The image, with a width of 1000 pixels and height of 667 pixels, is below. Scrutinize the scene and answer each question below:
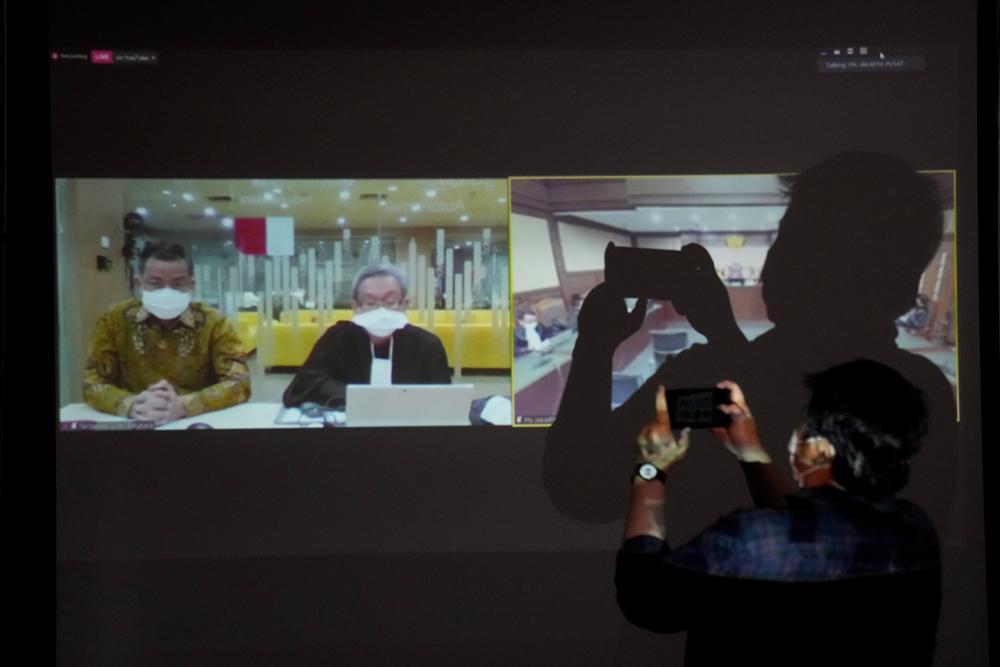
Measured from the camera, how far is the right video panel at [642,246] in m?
2.62

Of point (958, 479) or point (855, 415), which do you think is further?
point (958, 479)

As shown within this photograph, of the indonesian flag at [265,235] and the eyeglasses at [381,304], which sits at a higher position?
the indonesian flag at [265,235]

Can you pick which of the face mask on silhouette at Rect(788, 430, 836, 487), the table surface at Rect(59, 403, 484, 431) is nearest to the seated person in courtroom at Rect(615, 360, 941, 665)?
the face mask on silhouette at Rect(788, 430, 836, 487)

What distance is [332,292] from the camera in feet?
8.68

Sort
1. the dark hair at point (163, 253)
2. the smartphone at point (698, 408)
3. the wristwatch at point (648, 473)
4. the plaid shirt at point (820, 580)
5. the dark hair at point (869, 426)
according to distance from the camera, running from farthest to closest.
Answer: the dark hair at point (163, 253) → the smartphone at point (698, 408) → the wristwatch at point (648, 473) → the dark hair at point (869, 426) → the plaid shirt at point (820, 580)

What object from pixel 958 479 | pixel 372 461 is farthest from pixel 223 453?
pixel 958 479

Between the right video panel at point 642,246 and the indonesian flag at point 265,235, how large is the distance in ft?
2.38

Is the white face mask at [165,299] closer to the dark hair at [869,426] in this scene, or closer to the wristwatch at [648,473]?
the wristwatch at [648,473]

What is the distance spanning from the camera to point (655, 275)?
8.66 ft

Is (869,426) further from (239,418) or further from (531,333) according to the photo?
(239,418)

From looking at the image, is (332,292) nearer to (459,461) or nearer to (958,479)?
(459,461)

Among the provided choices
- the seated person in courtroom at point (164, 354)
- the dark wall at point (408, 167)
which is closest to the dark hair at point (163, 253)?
the seated person in courtroom at point (164, 354)

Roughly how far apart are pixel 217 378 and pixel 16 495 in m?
0.77

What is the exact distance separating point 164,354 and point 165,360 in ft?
0.07
